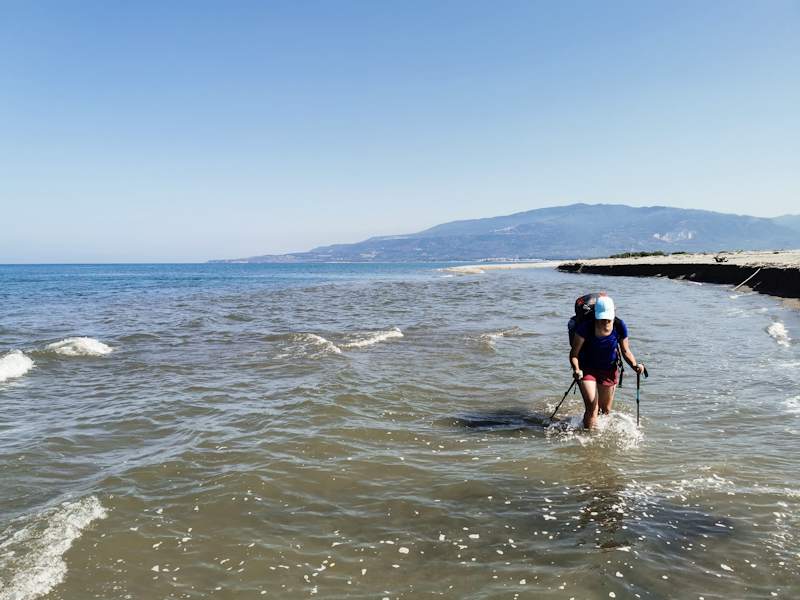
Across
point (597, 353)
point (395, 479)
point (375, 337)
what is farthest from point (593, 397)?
point (375, 337)

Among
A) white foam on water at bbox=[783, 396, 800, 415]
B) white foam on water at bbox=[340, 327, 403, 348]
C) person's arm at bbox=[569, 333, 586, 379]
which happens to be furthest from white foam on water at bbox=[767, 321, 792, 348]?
white foam on water at bbox=[340, 327, 403, 348]

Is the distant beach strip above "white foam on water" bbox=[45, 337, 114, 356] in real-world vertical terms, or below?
above

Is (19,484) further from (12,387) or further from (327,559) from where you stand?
(12,387)

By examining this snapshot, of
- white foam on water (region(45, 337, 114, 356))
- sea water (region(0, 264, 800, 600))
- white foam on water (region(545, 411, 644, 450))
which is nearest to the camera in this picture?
sea water (region(0, 264, 800, 600))

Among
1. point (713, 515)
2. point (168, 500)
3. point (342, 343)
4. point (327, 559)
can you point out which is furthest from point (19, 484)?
point (342, 343)

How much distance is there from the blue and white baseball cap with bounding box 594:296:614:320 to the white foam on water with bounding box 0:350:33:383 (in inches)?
522

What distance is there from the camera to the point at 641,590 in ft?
12.3

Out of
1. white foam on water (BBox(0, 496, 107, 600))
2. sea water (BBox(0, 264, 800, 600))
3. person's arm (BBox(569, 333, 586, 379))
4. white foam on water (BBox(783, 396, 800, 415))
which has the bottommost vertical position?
white foam on water (BBox(783, 396, 800, 415))

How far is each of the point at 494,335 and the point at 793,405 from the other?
888cm

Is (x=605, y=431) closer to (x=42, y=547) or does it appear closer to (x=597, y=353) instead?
(x=597, y=353)

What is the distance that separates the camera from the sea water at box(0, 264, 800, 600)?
401 cm

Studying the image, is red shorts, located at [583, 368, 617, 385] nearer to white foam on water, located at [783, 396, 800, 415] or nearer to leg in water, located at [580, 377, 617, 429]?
leg in water, located at [580, 377, 617, 429]

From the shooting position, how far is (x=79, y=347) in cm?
1417

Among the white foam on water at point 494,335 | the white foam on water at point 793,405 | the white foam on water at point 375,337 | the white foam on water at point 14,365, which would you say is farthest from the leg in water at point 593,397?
the white foam on water at point 14,365
